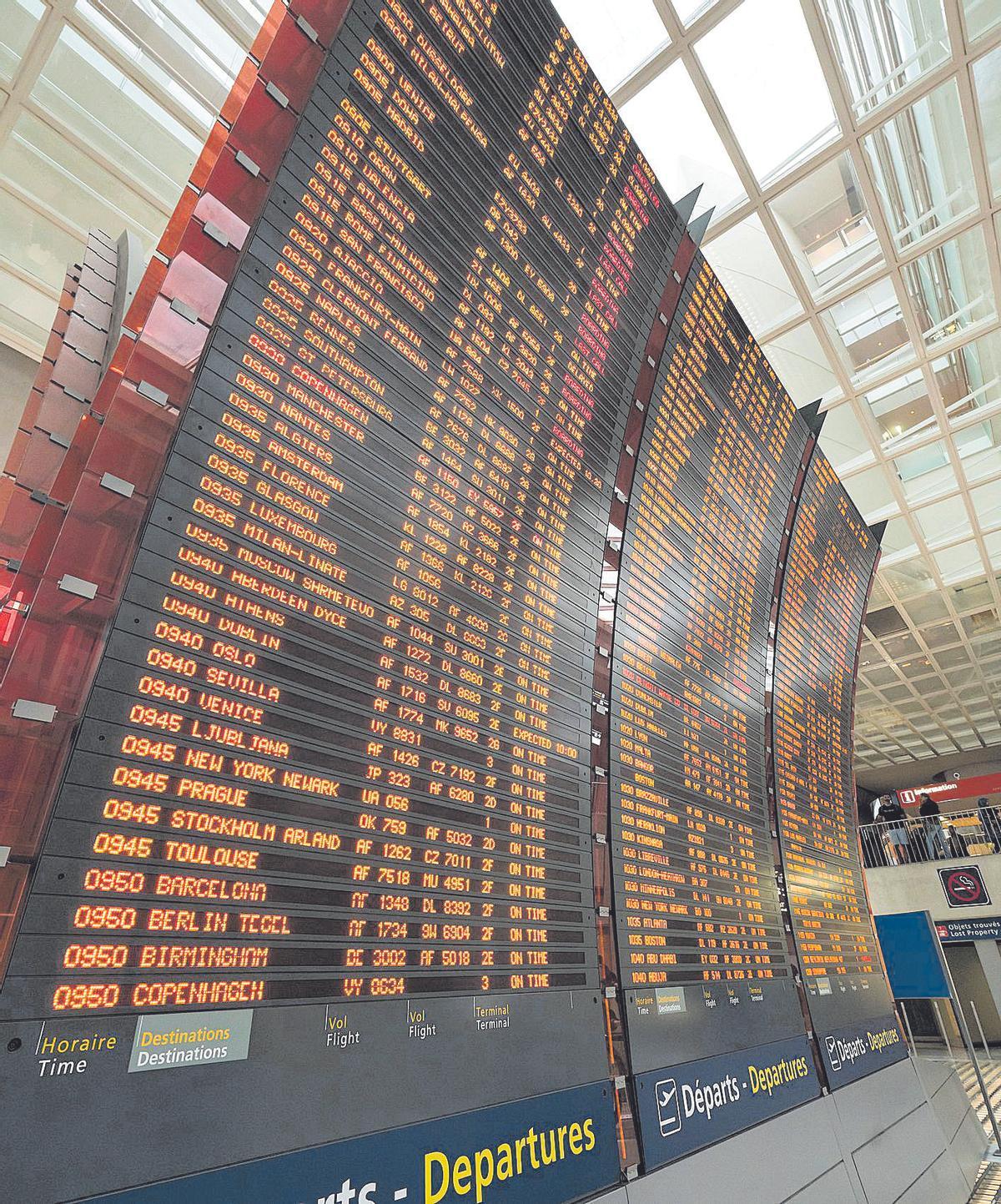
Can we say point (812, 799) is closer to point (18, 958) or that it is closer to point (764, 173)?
point (764, 173)

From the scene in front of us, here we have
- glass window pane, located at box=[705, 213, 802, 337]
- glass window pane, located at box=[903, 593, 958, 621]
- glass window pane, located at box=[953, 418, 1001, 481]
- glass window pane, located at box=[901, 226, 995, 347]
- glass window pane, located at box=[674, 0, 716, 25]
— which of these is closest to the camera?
glass window pane, located at box=[674, 0, 716, 25]

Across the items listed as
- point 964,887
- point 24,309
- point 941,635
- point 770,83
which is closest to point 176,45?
point 24,309

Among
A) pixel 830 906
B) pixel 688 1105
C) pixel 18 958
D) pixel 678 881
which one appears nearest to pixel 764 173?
pixel 678 881

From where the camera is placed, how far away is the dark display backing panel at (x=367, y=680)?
1773mm

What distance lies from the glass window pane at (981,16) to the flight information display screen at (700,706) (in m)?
2.80

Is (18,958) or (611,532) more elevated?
(611,532)

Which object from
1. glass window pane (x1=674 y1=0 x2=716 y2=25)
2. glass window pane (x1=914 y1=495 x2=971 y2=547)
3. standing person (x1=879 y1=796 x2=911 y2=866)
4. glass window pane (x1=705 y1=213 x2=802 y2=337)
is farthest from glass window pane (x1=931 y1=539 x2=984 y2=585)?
glass window pane (x1=674 y1=0 x2=716 y2=25)

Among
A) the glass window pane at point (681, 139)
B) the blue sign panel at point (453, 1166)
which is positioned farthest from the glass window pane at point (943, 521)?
the blue sign panel at point (453, 1166)

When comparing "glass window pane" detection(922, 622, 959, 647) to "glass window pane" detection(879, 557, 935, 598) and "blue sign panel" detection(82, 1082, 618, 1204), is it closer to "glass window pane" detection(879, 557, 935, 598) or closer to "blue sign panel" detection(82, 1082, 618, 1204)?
"glass window pane" detection(879, 557, 935, 598)

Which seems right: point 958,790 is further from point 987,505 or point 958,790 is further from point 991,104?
point 991,104

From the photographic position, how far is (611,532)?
406cm

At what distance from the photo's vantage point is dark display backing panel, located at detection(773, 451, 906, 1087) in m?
5.46

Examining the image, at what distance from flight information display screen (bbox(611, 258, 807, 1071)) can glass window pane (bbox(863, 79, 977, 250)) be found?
2.50m

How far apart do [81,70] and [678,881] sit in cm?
650
